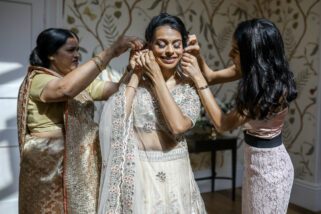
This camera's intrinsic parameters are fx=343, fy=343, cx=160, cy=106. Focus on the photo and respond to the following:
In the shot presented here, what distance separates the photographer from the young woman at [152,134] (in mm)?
1244

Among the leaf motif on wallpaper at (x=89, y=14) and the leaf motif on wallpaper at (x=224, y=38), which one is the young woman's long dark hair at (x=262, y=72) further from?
the leaf motif on wallpaper at (x=224, y=38)

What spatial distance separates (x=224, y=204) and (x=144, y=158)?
6.42 feet

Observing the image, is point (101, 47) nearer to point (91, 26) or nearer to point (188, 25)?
point (91, 26)

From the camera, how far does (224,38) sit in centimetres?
331

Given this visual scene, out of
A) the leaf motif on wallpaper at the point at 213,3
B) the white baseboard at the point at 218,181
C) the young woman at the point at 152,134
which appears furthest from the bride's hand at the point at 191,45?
the white baseboard at the point at 218,181

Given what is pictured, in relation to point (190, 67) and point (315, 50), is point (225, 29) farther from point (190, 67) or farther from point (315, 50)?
point (190, 67)

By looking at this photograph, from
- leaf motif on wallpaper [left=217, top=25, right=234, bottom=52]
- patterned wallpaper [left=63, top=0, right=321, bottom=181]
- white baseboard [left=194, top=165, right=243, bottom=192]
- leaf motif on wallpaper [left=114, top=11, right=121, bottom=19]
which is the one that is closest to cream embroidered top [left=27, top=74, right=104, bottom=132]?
patterned wallpaper [left=63, top=0, right=321, bottom=181]

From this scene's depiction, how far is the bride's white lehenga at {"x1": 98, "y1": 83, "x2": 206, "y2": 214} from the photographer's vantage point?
1247 mm

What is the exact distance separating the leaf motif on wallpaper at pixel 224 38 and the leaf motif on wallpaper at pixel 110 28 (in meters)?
1.04

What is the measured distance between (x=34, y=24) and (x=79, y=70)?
1367mm

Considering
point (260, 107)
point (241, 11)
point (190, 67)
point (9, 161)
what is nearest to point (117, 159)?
point (190, 67)

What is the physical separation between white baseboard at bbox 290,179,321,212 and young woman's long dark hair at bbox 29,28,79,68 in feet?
7.79

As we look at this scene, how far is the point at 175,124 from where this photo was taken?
1.22m

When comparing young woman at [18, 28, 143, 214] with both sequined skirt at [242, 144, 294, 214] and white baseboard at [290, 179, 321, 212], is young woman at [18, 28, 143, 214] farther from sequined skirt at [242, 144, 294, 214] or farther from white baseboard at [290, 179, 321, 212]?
white baseboard at [290, 179, 321, 212]
